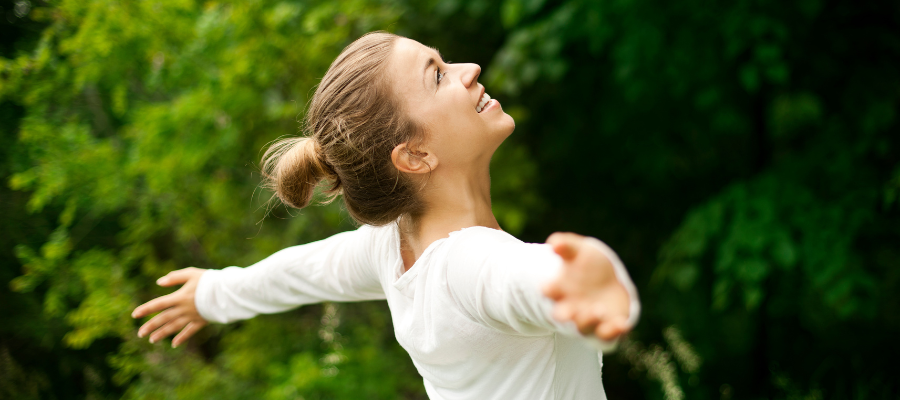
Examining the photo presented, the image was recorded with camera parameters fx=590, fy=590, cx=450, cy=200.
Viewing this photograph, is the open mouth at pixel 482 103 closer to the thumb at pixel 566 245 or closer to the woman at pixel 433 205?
the woman at pixel 433 205

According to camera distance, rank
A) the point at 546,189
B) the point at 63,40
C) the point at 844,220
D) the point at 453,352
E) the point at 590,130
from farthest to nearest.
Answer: the point at 546,189
the point at 590,130
the point at 63,40
the point at 844,220
the point at 453,352

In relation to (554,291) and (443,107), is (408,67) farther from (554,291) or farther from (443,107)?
(554,291)

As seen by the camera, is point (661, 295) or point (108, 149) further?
point (661, 295)

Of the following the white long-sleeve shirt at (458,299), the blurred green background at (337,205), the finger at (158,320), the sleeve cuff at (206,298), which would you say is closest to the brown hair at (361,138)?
the white long-sleeve shirt at (458,299)

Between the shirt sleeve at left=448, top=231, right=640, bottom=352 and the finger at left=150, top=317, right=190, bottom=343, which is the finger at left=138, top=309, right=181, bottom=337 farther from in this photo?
the shirt sleeve at left=448, top=231, right=640, bottom=352

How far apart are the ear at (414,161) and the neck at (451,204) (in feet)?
0.09

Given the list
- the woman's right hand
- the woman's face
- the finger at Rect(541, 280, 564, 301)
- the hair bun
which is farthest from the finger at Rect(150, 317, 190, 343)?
the finger at Rect(541, 280, 564, 301)

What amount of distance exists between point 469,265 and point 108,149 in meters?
2.12

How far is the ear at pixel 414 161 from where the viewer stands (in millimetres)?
1014

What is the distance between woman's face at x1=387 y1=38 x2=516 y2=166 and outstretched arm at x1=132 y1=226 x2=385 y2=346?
0.35 m

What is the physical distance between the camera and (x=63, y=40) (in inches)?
89.9

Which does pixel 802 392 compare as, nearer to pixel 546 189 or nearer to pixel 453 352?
pixel 546 189

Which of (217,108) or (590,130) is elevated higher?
(217,108)

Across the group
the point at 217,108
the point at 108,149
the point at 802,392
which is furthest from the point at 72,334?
the point at 802,392
